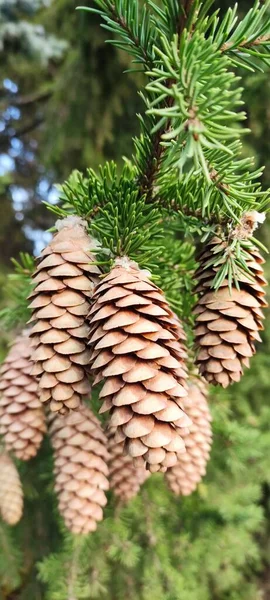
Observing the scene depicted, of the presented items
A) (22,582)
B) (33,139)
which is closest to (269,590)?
(22,582)

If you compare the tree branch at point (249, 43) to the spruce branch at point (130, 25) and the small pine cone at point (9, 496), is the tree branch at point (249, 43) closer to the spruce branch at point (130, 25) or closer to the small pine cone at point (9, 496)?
the spruce branch at point (130, 25)

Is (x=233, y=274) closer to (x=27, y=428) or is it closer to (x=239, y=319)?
(x=239, y=319)

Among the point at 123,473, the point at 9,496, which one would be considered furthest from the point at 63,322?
the point at 9,496

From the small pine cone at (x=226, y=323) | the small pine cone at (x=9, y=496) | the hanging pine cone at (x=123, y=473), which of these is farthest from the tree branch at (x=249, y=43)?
the small pine cone at (x=9, y=496)

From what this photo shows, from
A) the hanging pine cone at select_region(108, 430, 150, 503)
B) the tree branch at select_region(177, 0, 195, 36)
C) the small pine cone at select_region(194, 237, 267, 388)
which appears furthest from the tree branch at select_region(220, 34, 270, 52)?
the hanging pine cone at select_region(108, 430, 150, 503)

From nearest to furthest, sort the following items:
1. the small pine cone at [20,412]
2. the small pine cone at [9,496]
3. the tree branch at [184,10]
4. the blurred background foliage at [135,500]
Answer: the tree branch at [184,10] < the small pine cone at [20,412] < the small pine cone at [9,496] < the blurred background foliage at [135,500]

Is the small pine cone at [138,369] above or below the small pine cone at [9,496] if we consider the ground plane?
above

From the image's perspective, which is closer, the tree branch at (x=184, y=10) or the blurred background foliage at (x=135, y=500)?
the tree branch at (x=184, y=10)
